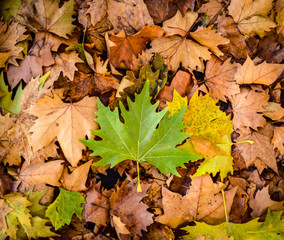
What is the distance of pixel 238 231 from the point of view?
55.4 inches

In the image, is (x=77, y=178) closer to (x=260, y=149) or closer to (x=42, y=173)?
(x=42, y=173)

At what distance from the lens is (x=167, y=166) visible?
1.31 meters

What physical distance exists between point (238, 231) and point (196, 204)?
0.91 ft

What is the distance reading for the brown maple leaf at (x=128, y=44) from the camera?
1.40 m

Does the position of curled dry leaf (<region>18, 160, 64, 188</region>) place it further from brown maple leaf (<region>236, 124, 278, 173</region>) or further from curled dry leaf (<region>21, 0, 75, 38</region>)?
brown maple leaf (<region>236, 124, 278, 173</region>)

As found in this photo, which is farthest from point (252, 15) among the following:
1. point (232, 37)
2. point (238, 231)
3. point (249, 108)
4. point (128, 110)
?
point (238, 231)

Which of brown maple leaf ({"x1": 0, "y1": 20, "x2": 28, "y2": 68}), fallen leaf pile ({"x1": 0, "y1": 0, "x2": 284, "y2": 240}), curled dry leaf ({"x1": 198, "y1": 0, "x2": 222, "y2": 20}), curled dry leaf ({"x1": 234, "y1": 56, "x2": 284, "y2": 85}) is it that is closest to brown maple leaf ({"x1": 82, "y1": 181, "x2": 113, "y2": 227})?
fallen leaf pile ({"x1": 0, "y1": 0, "x2": 284, "y2": 240})

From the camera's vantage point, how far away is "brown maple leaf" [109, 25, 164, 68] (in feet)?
4.58

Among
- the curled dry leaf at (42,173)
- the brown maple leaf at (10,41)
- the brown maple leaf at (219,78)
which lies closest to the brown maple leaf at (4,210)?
the curled dry leaf at (42,173)

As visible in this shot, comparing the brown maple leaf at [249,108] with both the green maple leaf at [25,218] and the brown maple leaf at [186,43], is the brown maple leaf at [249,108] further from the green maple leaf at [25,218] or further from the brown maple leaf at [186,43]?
the green maple leaf at [25,218]

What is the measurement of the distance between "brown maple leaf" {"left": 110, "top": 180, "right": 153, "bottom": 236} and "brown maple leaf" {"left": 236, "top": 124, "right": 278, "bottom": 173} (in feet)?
2.20

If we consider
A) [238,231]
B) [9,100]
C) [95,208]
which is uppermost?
[9,100]

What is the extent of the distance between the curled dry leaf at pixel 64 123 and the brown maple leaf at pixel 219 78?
0.71 meters

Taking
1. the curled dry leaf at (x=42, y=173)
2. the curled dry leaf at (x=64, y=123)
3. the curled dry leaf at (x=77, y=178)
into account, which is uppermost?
the curled dry leaf at (x=64, y=123)
